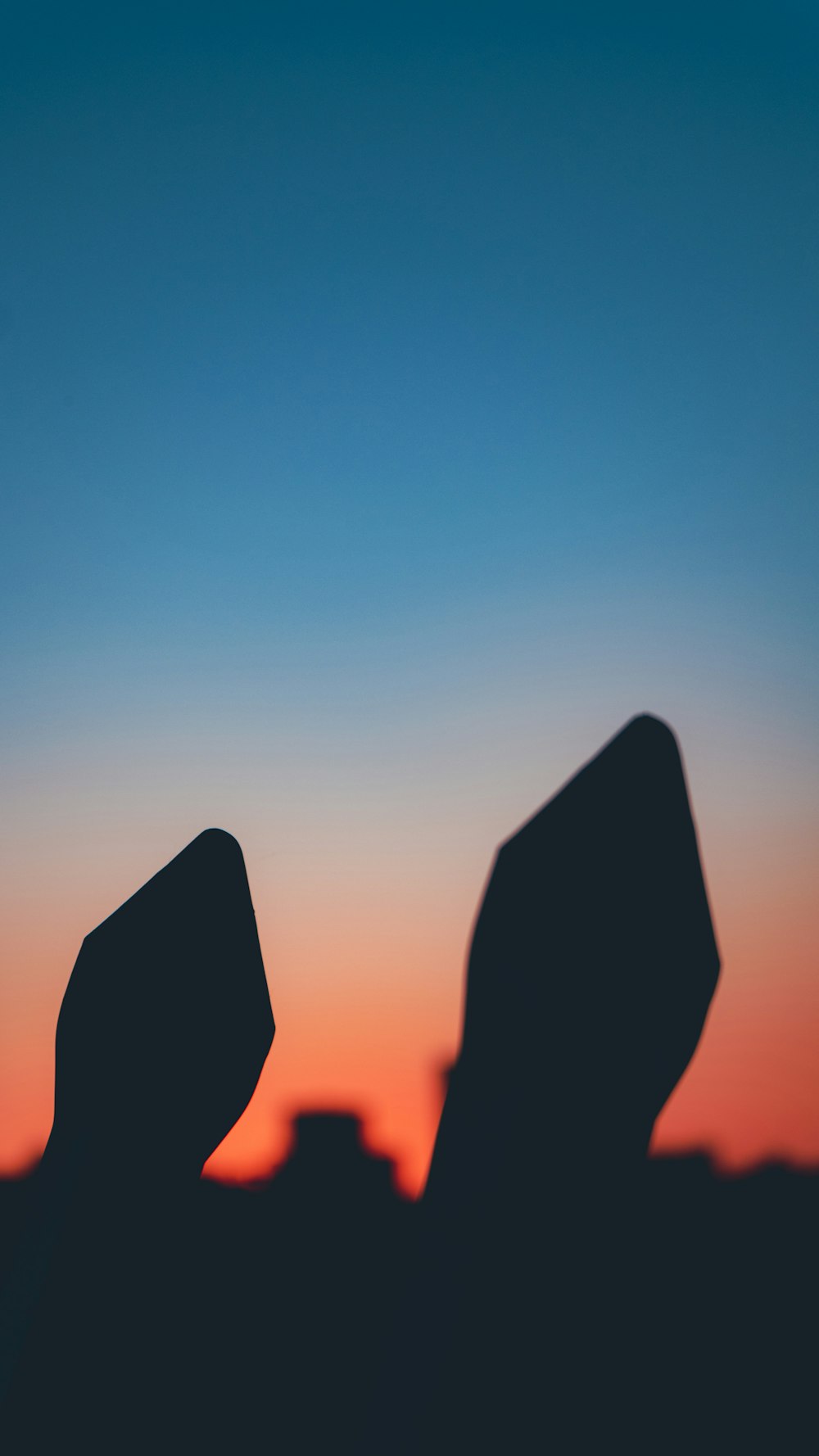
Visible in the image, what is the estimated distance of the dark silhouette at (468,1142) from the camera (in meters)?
3.21

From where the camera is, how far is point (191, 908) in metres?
5.22

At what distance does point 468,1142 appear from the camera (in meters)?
3.38

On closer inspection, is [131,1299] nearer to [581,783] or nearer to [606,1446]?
[606,1446]

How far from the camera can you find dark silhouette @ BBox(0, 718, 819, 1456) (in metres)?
3.21

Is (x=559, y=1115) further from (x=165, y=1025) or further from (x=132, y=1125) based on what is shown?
(x=132, y=1125)

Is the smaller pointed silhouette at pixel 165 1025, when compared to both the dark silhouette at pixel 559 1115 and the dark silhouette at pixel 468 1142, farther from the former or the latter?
the dark silhouette at pixel 559 1115

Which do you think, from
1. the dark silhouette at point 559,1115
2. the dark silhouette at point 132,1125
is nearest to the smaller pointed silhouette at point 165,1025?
the dark silhouette at point 132,1125

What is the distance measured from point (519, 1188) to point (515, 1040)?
22.2 inches

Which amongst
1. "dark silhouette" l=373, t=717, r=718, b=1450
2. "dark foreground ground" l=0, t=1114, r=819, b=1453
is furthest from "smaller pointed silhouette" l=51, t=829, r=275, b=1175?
"dark silhouette" l=373, t=717, r=718, b=1450

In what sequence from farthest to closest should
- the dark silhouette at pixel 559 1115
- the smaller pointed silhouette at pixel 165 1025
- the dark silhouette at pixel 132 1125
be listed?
1. the smaller pointed silhouette at pixel 165 1025
2. the dark silhouette at pixel 132 1125
3. the dark silhouette at pixel 559 1115

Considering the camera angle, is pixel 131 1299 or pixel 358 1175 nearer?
pixel 131 1299

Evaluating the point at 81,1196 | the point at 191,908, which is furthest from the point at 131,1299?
the point at 191,908

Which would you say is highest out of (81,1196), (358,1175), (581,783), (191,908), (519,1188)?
(581,783)

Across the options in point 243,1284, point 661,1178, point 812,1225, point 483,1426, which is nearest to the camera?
point 483,1426
